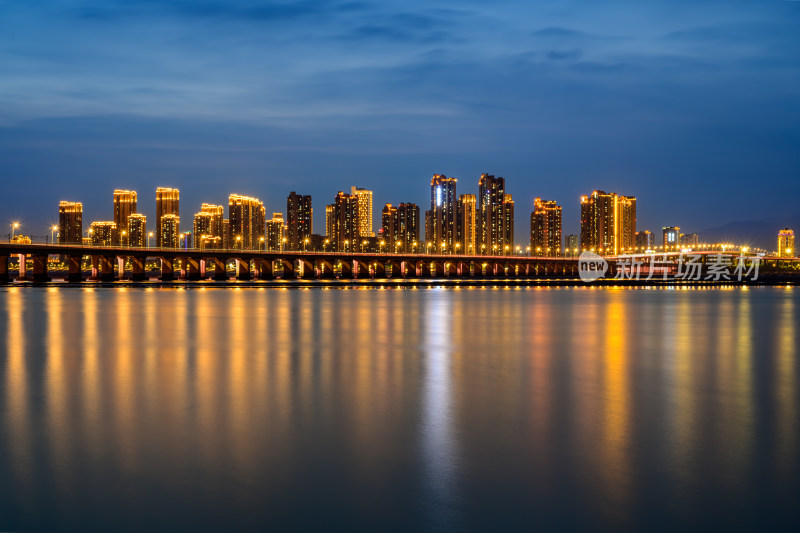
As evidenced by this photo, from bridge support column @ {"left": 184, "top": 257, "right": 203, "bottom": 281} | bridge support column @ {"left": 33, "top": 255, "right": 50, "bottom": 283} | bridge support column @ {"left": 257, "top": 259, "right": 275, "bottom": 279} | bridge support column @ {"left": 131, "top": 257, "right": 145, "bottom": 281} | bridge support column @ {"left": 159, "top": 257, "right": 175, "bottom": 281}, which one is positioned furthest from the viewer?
bridge support column @ {"left": 257, "top": 259, "right": 275, "bottom": 279}

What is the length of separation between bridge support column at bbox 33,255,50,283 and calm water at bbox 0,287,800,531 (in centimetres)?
7959

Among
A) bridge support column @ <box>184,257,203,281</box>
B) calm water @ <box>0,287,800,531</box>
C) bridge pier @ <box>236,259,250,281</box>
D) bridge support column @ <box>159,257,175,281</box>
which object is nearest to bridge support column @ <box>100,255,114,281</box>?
bridge support column @ <box>159,257,175,281</box>

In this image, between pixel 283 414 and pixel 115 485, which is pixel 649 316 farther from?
pixel 115 485

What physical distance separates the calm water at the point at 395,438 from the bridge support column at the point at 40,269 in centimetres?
7959

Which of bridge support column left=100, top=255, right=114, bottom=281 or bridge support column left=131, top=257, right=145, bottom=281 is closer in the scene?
bridge support column left=100, top=255, right=114, bottom=281

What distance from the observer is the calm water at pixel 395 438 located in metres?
7.00

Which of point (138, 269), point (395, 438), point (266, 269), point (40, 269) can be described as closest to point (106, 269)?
point (138, 269)

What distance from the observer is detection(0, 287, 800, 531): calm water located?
23.0 ft

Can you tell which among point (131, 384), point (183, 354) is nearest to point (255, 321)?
point (183, 354)

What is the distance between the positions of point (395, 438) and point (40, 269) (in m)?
97.0

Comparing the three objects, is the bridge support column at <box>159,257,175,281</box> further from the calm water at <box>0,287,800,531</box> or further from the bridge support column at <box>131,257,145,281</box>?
the calm water at <box>0,287,800,531</box>

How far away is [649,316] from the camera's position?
40.2m

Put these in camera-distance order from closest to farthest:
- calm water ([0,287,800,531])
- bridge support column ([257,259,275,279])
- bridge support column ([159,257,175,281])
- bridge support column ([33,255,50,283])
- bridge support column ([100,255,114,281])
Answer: calm water ([0,287,800,531]) → bridge support column ([33,255,50,283]) → bridge support column ([100,255,114,281]) → bridge support column ([159,257,175,281]) → bridge support column ([257,259,275,279])

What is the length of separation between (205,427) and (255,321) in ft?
77.0
